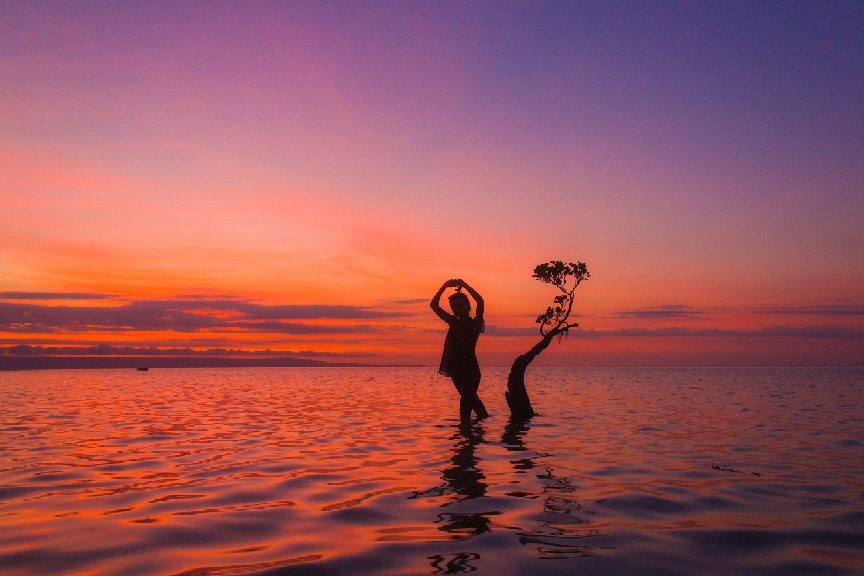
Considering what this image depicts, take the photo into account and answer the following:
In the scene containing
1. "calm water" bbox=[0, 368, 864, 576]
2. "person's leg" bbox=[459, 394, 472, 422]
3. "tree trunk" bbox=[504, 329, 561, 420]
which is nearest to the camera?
"calm water" bbox=[0, 368, 864, 576]

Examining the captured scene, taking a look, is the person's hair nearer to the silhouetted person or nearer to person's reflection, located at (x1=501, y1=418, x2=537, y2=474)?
the silhouetted person

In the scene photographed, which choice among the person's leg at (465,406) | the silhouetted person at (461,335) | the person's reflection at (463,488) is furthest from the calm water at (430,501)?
the silhouetted person at (461,335)

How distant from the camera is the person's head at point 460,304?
52.6 feet

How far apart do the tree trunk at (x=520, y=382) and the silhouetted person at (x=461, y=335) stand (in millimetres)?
3701

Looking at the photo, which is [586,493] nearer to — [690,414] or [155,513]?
[155,513]

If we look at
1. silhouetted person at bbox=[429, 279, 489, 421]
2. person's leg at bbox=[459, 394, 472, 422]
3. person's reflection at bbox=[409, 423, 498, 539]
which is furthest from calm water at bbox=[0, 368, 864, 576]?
silhouetted person at bbox=[429, 279, 489, 421]

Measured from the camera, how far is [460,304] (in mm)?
16094

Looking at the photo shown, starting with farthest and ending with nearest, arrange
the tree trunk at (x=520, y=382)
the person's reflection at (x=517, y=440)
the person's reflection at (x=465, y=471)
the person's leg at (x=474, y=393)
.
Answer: the tree trunk at (x=520, y=382), the person's leg at (x=474, y=393), the person's reflection at (x=517, y=440), the person's reflection at (x=465, y=471)

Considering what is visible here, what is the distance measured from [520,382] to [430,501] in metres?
12.9

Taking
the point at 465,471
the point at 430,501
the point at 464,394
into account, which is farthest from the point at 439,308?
the point at 430,501

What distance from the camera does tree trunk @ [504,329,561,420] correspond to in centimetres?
2053

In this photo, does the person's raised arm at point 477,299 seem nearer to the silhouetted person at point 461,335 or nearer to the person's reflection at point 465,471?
the silhouetted person at point 461,335

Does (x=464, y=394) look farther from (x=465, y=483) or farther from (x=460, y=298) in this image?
(x=465, y=483)

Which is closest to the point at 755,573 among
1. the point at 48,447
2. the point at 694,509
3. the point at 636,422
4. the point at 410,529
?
the point at 694,509
